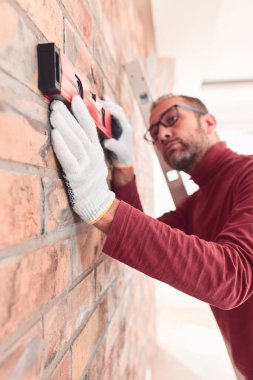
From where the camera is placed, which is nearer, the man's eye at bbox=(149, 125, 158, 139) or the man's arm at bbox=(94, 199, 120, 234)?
the man's arm at bbox=(94, 199, 120, 234)

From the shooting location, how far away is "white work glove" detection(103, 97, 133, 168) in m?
0.94

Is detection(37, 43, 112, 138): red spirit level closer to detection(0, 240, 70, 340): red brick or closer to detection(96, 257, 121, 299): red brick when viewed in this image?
detection(0, 240, 70, 340): red brick

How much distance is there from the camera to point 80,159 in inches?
23.2

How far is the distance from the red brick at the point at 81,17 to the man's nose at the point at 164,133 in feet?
2.02

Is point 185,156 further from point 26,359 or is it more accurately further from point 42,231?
point 26,359

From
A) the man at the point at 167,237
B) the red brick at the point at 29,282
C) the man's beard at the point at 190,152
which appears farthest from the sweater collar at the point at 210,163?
the red brick at the point at 29,282

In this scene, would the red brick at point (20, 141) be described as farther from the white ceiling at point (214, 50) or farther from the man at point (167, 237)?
the white ceiling at point (214, 50)

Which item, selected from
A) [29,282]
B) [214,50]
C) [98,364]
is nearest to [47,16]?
[29,282]

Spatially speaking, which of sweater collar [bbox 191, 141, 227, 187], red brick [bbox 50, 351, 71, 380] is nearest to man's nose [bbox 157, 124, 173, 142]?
sweater collar [bbox 191, 141, 227, 187]

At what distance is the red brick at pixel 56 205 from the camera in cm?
51

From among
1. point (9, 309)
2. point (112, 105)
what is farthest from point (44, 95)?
point (112, 105)

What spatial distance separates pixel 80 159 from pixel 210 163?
0.76 m

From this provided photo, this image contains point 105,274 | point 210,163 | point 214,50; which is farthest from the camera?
point 214,50

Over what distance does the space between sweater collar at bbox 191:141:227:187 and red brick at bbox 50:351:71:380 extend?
866mm
